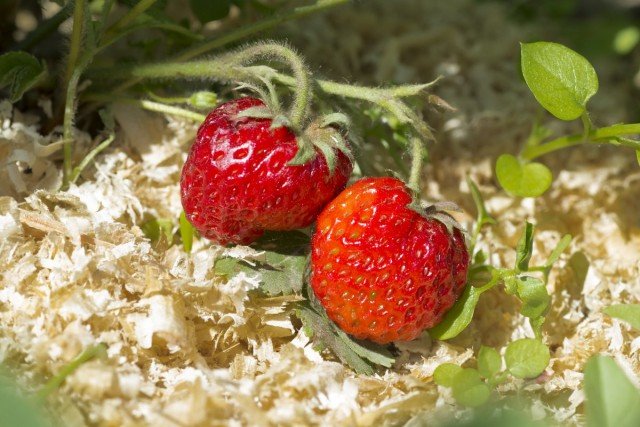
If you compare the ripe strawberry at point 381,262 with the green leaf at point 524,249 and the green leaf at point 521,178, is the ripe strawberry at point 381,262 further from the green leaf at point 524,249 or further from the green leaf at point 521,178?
the green leaf at point 521,178

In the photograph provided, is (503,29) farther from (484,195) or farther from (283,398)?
(283,398)

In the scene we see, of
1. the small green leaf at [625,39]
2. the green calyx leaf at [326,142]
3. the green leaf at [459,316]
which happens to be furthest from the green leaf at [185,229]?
the small green leaf at [625,39]

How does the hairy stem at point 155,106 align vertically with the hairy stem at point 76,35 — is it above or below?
below

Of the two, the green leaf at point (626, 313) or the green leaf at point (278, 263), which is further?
the green leaf at point (278, 263)

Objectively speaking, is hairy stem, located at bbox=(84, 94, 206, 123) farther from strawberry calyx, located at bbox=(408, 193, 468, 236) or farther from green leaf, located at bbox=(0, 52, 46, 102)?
strawberry calyx, located at bbox=(408, 193, 468, 236)

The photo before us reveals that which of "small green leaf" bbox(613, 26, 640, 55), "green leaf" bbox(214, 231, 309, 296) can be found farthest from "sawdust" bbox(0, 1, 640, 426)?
"small green leaf" bbox(613, 26, 640, 55)

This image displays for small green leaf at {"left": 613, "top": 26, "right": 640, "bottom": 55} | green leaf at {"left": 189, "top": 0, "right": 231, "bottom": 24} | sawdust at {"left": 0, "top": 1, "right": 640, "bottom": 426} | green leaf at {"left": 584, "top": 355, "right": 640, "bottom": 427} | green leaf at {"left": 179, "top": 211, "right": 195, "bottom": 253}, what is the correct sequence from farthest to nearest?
small green leaf at {"left": 613, "top": 26, "right": 640, "bottom": 55} → green leaf at {"left": 189, "top": 0, "right": 231, "bottom": 24} → green leaf at {"left": 179, "top": 211, "right": 195, "bottom": 253} → sawdust at {"left": 0, "top": 1, "right": 640, "bottom": 426} → green leaf at {"left": 584, "top": 355, "right": 640, "bottom": 427}

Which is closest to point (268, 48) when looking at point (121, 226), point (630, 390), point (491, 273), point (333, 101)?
point (333, 101)
